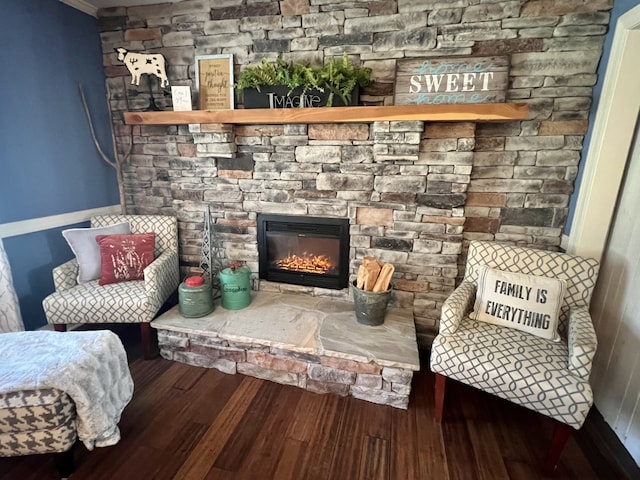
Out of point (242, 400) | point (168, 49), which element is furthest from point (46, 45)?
point (242, 400)

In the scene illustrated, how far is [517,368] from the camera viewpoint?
149cm

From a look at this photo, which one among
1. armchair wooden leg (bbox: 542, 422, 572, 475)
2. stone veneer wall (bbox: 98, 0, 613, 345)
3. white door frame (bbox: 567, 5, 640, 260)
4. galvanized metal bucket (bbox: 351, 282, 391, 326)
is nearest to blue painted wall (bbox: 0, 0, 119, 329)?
stone veneer wall (bbox: 98, 0, 613, 345)

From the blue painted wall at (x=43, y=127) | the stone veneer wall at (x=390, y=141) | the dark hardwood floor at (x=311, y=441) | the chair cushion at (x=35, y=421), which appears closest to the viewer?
the chair cushion at (x=35, y=421)

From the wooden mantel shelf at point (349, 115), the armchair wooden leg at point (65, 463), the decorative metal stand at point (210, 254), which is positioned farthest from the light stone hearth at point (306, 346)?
the wooden mantel shelf at point (349, 115)

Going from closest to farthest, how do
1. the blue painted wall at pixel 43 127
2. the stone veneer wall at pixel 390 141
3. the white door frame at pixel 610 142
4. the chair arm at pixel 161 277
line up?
the white door frame at pixel 610 142 → the stone veneer wall at pixel 390 141 → the blue painted wall at pixel 43 127 → the chair arm at pixel 161 277

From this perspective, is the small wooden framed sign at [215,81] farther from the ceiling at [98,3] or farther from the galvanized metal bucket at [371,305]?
the galvanized metal bucket at [371,305]

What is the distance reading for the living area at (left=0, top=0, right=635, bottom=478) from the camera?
66.6 inches

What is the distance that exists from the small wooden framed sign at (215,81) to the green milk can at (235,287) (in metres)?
1.23

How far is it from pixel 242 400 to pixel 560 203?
92.0 inches

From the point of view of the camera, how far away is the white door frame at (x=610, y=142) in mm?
1659

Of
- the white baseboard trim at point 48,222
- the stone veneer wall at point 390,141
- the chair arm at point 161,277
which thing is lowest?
the chair arm at point 161,277

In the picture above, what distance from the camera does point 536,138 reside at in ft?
6.61

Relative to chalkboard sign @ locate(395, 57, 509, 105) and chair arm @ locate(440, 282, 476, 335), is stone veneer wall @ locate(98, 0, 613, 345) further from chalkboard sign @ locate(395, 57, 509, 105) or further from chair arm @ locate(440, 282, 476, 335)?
chair arm @ locate(440, 282, 476, 335)

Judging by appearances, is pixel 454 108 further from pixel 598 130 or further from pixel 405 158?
pixel 598 130
